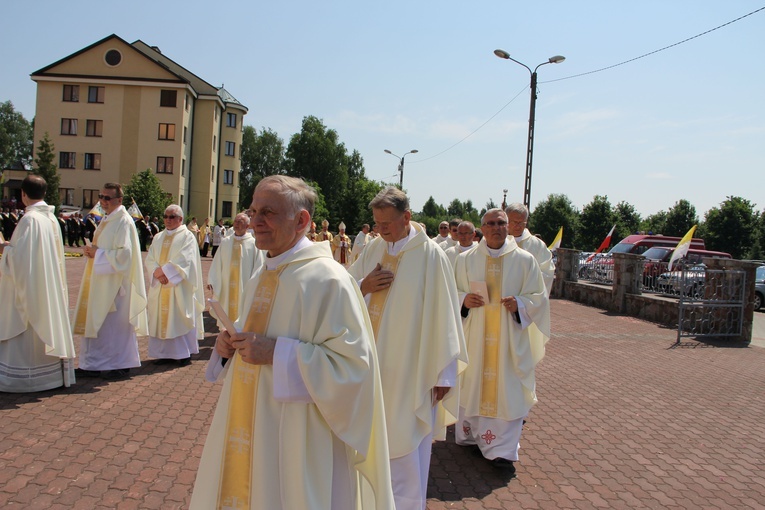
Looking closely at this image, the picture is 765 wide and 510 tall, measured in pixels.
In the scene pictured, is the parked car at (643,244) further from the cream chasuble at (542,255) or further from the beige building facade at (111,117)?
the beige building facade at (111,117)

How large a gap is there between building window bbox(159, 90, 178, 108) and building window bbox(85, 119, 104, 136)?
4878 millimetres

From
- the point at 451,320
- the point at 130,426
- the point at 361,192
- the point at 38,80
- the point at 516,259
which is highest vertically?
the point at 38,80

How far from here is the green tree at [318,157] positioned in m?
74.0

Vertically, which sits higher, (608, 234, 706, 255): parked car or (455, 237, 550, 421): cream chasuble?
(608, 234, 706, 255): parked car

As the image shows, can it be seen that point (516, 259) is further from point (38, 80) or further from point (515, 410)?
point (38, 80)

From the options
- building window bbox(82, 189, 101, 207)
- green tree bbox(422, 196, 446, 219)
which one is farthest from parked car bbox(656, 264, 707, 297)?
green tree bbox(422, 196, 446, 219)

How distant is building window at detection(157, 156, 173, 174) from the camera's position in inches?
1852

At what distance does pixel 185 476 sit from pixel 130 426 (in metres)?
1.30

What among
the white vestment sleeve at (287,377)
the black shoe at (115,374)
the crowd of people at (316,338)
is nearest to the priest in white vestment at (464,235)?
the crowd of people at (316,338)

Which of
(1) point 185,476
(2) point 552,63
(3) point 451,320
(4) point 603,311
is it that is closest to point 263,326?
(3) point 451,320

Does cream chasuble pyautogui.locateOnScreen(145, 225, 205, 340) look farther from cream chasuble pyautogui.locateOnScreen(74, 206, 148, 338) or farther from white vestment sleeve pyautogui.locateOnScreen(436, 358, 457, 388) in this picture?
white vestment sleeve pyautogui.locateOnScreen(436, 358, 457, 388)

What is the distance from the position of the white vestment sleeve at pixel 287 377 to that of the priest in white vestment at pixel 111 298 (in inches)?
212

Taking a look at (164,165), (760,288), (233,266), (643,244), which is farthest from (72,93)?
(760,288)

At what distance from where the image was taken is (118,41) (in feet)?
148
